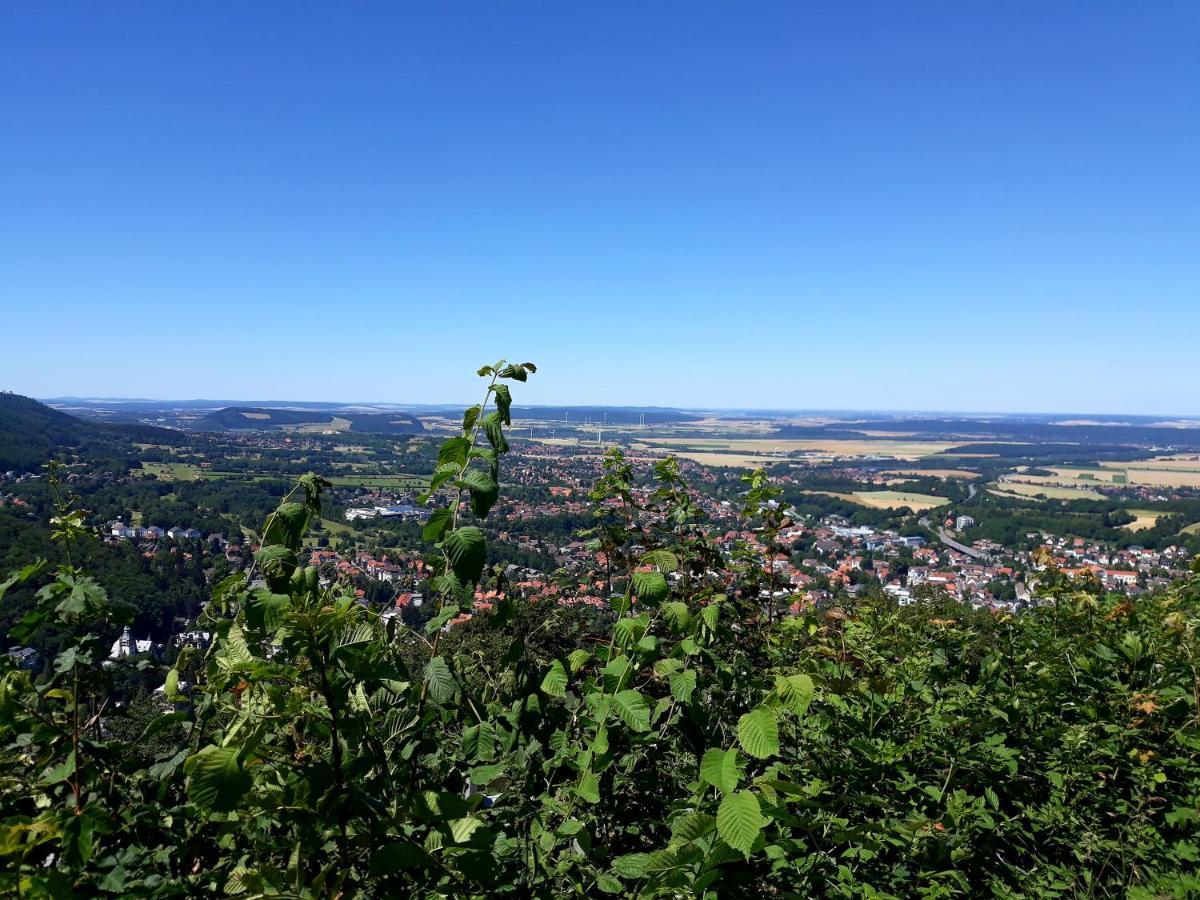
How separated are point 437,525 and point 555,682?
1.77 feet

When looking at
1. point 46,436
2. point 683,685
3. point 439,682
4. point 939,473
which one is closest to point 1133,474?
point 939,473

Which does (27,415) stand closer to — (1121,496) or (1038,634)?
(1038,634)

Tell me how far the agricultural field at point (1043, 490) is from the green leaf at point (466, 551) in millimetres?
78567

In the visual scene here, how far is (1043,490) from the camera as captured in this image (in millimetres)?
72125

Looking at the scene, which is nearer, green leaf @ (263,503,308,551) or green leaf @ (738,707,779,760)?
green leaf @ (738,707,779,760)

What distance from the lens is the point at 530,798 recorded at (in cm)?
166

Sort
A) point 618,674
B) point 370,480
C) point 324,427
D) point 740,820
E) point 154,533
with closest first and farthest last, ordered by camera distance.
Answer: point 740,820, point 618,674, point 154,533, point 370,480, point 324,427

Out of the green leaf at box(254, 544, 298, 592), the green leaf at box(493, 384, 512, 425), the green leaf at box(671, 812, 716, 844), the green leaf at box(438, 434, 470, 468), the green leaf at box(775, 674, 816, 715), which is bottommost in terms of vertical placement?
the green leaf at box(671, 812, 716, 844)

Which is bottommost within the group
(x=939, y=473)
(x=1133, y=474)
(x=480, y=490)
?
(x=939, y=473)

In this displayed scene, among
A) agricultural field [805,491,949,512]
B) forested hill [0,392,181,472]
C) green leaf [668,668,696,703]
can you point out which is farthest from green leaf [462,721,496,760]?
agricultural field [805,491,949,512]

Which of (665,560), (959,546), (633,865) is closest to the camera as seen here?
(633,865)

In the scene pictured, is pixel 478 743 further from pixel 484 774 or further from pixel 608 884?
pixel 608 884

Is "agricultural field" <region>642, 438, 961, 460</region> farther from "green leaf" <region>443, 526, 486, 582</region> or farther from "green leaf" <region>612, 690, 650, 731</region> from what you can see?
"green leaf" <region>443, 526, 486, 582</region>

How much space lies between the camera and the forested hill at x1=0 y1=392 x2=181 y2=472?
4812cm
